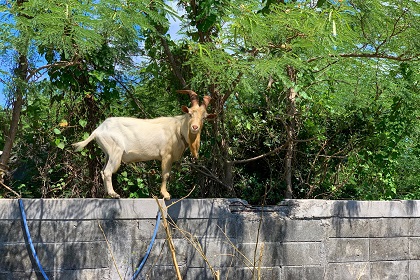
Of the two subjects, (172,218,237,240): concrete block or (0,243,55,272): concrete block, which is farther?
(172,218,237,240): concrete block

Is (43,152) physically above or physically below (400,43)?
below

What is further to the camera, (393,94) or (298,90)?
(393,94)

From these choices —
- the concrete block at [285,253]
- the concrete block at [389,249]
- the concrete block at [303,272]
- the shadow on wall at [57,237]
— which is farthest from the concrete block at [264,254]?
the shadow on wall at [57,237]

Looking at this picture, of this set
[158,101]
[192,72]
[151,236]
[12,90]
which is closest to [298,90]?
[192,72]

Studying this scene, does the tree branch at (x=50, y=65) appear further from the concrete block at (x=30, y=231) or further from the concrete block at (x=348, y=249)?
the concrete block at (x=348, y=249)

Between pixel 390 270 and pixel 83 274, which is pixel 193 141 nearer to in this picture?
pixel 83 274

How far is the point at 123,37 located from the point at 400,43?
3.38 m

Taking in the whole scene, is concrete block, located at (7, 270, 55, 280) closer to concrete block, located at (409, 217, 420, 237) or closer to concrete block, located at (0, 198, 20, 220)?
concrete block, located at (0, 198, 20, 220)

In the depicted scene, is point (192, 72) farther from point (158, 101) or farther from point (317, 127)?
point (317, 127)

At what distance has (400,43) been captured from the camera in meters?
7.23

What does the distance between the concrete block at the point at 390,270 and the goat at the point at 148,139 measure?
2.76 meters

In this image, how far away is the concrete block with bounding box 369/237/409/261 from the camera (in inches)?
279

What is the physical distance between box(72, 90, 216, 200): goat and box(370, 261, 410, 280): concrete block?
9.04 feet

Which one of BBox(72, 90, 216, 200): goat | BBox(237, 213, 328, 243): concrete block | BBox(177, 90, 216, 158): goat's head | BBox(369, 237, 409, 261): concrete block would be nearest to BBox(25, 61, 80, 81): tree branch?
BBox(72, 90, 216, 200): goat
